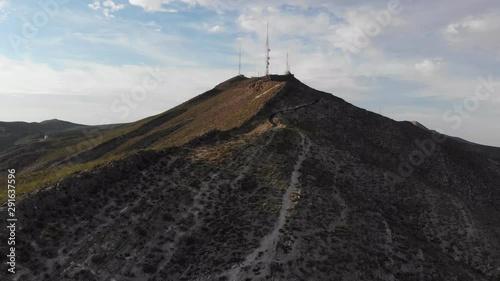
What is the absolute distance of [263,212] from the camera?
116 feet

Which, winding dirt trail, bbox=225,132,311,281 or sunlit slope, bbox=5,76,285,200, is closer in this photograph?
winding dirt trail, bbox=225,132,311,281

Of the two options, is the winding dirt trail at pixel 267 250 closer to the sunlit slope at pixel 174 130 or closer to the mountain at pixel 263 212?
the mountain at pixel 263 212

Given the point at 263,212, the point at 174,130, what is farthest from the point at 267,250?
the point at 174,130

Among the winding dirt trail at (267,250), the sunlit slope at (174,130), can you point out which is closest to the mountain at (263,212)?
the winding dirt trail at (267,250)

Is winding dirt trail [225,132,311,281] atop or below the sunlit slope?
below

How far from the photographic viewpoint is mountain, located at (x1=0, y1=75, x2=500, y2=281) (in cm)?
2873

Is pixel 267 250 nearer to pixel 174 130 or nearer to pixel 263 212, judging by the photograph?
pixel 263 212

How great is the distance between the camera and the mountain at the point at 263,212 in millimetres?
28734

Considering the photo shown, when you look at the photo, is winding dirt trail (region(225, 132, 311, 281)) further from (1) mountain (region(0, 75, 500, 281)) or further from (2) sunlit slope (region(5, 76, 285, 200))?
(2) sunlit slope (region(5, 76, 285, 200))

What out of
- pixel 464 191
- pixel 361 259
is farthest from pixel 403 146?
pixel 361 259

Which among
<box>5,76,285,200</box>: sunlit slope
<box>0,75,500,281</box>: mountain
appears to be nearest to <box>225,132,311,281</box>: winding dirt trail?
<box>0,75,500,281</box>: mountain

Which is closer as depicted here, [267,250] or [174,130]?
[267,250]

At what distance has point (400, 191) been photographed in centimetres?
5091

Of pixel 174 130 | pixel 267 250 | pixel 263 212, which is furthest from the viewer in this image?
pixel 174 130
